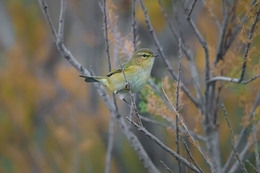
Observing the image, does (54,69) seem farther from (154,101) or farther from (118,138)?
(154,101)

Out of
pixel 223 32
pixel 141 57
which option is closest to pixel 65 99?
pixel 141 57

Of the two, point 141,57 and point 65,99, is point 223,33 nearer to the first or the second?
point 141,57

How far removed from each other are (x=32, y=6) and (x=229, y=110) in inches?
132

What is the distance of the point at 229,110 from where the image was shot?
6523 mm

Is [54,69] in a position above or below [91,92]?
above

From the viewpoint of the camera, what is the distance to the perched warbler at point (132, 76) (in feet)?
10.9

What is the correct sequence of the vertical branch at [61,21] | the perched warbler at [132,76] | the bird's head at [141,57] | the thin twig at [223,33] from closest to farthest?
the vertical branch at [61,21] → the thin twig at [223,33] → the perched warbler at [132,76] → the bird's head at [141,57]

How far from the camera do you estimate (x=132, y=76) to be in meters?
3.41

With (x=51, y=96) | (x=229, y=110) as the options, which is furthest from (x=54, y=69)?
(x=229, y=110)

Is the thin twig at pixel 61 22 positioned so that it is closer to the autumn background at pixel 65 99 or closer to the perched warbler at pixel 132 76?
the perched warbler at pixel 132 76

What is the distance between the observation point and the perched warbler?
3324 mm

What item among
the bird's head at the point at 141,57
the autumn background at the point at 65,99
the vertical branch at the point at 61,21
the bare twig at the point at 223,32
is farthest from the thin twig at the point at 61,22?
the autumn background at the point at 65,99

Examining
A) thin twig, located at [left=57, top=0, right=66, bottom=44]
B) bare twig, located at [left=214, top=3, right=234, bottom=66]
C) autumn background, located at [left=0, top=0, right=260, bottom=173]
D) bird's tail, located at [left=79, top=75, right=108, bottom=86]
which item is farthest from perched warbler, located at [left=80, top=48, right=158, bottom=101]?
autumn background, located at [left=0, top=0, right=260, bottom=173]

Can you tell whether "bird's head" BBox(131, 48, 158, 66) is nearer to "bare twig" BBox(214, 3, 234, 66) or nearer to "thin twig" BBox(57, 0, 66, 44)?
"bare twig" BBox(214, 3, 234, 66)
